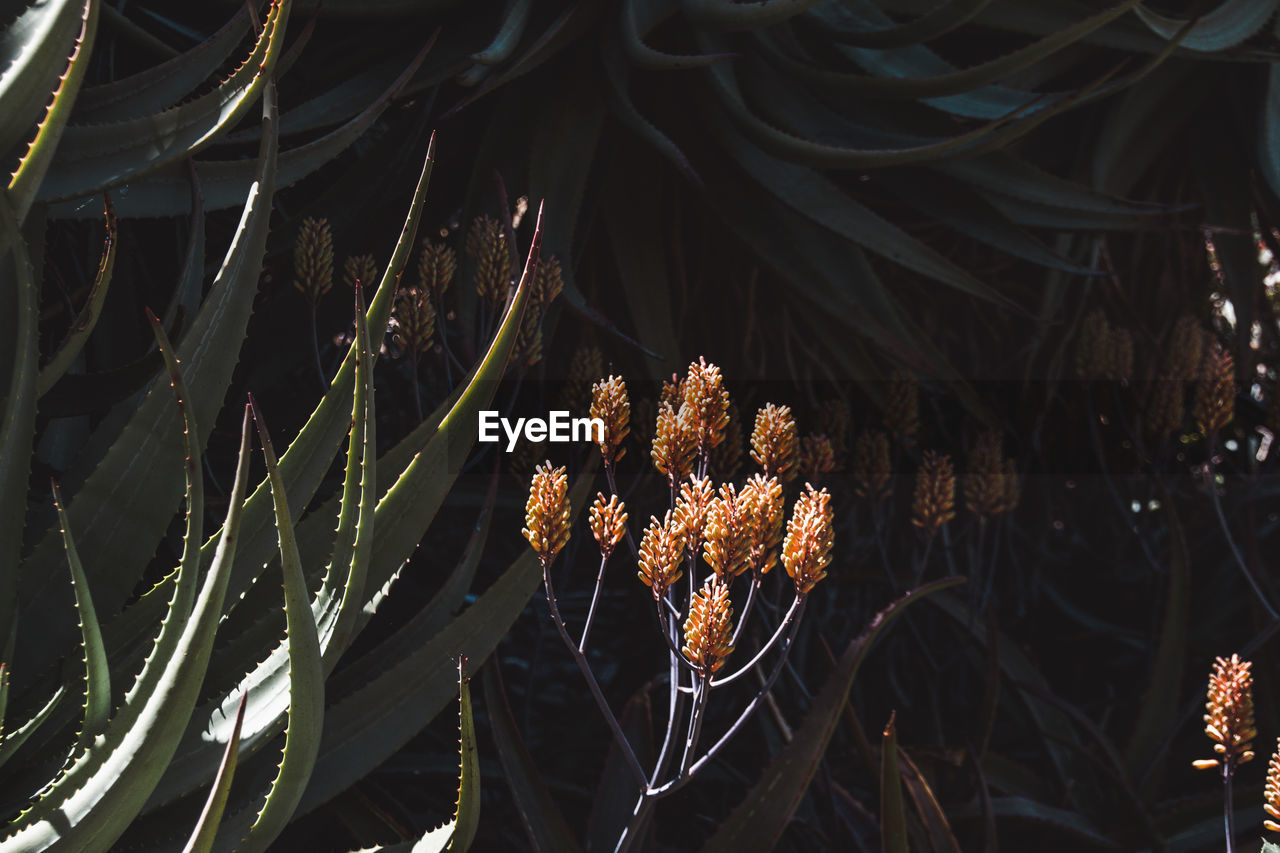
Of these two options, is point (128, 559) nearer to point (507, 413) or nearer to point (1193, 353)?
point (507, 413)

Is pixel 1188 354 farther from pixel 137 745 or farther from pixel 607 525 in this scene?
pixel 137 745

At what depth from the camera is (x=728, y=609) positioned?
489 mm

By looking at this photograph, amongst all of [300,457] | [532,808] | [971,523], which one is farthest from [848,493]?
[300,457]

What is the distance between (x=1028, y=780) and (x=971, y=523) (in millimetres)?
300

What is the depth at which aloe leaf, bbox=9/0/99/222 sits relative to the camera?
52cm

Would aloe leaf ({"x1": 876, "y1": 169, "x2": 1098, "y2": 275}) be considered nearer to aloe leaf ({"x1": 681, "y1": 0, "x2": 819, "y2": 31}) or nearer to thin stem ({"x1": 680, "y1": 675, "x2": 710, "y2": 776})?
aloe leaf ({"x1": 681, "y1": 0, "x2": 819, "y2": 31})

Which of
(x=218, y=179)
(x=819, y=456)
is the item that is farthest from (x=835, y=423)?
(x=218, y=179)

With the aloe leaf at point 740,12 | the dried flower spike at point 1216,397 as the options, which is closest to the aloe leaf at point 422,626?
the aloe leaf at point 740,12

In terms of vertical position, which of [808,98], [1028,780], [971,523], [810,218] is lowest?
[1028,780]

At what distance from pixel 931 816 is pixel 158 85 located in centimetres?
83

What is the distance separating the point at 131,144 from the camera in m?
0.69

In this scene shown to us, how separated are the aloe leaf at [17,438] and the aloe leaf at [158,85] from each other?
23cm

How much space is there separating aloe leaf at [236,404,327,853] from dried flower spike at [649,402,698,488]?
0.20 metres

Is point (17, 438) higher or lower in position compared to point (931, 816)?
higher
